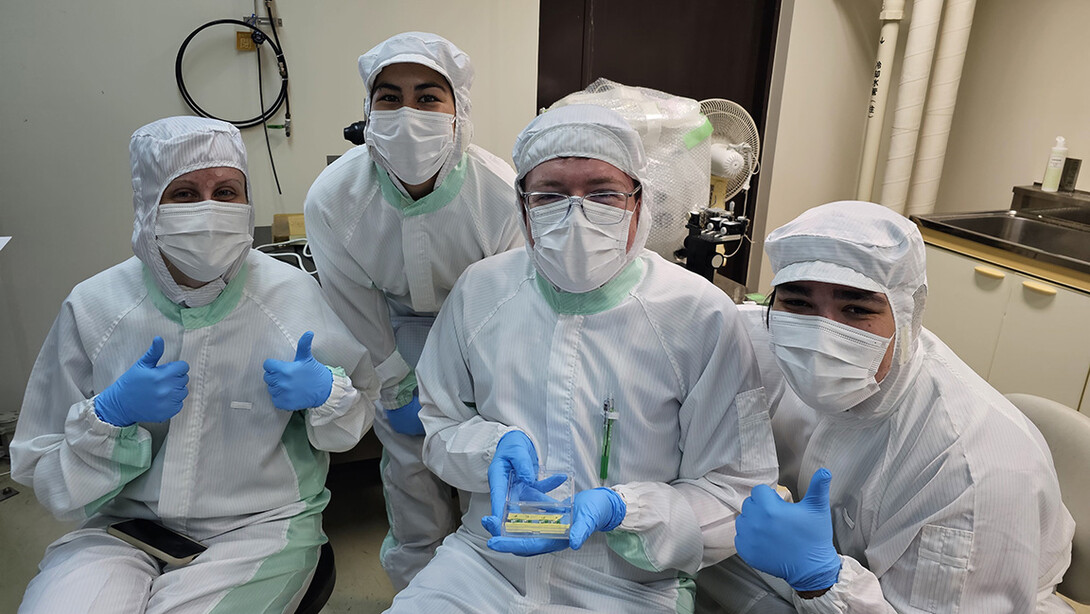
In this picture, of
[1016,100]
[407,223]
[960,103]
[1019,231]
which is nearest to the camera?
[407,223]

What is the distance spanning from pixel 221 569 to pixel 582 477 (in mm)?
719

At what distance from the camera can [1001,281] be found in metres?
2.90

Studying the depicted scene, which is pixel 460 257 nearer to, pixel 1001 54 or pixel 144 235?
pixel 144 235

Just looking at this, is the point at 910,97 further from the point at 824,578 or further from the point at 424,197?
the point at 824,578

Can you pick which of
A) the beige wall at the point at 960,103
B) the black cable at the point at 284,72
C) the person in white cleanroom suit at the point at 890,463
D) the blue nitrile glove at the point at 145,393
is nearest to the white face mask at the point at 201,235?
the blue nitrile glove at the point at 145,393

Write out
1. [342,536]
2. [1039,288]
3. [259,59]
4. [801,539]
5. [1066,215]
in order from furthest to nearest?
[1066,215] → [259,59] → [1039,288] → [342,536] → [801,539]

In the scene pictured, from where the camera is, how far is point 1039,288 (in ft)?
9.04

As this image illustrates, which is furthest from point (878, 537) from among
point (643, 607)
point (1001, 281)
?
point (1001, 281)

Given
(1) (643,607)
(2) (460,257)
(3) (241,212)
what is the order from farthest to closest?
(2) (460,257) → (3) (241,212) → (1) (643,607)

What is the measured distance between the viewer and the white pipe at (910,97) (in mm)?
3486

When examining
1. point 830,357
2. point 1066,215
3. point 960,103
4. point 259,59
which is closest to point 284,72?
point 259,59

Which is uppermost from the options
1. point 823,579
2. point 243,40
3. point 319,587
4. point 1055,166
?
point 243,40

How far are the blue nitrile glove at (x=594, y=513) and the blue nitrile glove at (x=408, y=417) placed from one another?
86cm

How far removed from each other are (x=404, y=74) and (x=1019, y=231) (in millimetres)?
3024
